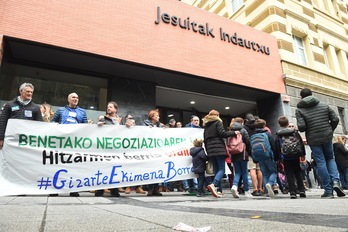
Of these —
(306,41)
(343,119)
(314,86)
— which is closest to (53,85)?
(314,86)

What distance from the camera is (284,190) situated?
20.4ft

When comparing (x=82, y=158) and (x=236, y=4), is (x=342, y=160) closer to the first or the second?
(x=82, y=158)

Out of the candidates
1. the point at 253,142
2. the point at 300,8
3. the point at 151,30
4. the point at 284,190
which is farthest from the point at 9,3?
the point at 300,8

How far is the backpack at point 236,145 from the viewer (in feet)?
16.6

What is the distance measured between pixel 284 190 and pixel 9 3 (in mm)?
8393

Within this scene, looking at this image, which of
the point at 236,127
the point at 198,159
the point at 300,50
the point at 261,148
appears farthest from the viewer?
the point at 300,50

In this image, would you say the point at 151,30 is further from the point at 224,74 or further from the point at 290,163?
the point at 290,163

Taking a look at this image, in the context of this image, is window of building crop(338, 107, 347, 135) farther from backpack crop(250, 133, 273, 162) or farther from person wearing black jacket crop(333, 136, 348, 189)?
backpack crop(250, 133, 273, 162)

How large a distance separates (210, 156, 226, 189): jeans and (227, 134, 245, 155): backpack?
9.5 inches

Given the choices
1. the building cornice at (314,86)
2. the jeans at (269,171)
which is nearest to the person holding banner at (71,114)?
the jeans at (269,171)

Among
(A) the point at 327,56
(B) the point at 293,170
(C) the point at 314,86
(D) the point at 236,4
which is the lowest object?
(B) the point at 293,170

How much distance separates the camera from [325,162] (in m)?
4.45

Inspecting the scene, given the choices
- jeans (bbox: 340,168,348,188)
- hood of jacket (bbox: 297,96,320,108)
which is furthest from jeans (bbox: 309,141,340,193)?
jeans (bbox: 340,168,348,188)

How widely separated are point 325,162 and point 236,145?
1576mm
